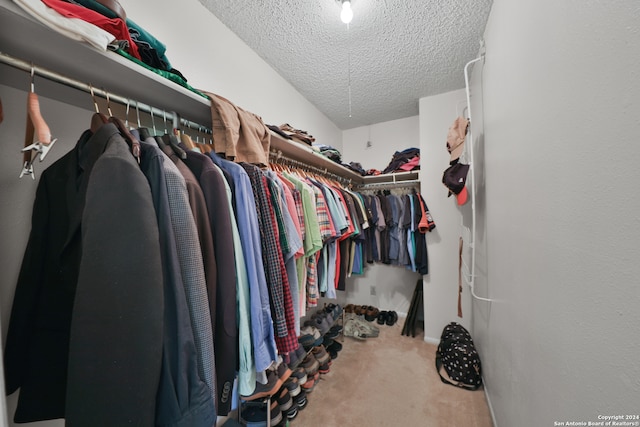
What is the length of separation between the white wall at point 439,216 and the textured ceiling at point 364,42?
18 centimetres

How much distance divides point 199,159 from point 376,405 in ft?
5.96

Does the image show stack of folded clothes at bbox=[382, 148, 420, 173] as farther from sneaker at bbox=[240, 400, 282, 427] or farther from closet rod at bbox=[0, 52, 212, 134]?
sneaker at bbox=[240, 400, 282, 427]

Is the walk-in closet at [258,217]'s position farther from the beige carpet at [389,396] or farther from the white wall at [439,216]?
the white wall at [439,216]

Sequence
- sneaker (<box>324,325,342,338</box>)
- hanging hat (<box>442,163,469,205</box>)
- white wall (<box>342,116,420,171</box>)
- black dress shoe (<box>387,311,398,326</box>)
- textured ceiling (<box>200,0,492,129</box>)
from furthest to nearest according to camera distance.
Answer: white wall (<box>342,116,420,171</box>), black dress shoe (<box>387,311,398,326</box>), sneaker (<box>324,325,342,338</box>), hanging hat (<box>442,163,469,205</box>), textured ceiling (<box>200,0,492,129</box>)

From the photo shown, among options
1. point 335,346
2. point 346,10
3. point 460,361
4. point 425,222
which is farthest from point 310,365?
point 346,10

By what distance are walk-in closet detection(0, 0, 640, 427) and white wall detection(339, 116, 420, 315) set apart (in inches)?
39.2

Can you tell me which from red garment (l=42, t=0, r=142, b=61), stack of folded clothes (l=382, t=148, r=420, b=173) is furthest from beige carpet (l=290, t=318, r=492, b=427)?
red garment (l=42, t=0, r=142, b=61)

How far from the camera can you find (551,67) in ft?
1.98

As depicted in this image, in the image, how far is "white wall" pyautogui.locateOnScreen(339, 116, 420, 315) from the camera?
2637 mm

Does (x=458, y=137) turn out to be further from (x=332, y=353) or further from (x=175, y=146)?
(x=332, y=353)

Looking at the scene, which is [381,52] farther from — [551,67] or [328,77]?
[551,67]

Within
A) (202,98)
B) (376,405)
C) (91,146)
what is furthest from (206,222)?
(376,405)

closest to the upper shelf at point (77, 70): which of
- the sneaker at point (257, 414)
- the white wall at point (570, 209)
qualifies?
the white wall at point (570, 209)

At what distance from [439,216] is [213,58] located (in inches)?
90.8
